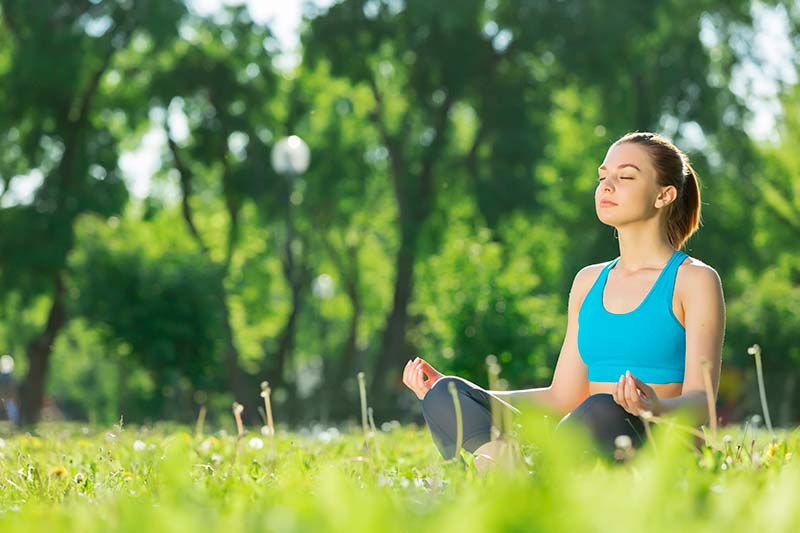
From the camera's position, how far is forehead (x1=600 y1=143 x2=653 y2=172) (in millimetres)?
4258

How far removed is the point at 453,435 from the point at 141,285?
17962 millimetres

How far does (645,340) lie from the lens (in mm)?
4055

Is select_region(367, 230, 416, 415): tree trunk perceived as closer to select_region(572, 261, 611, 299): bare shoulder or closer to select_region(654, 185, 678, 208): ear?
select_region(572, 261, 611, 299): bare shoulder

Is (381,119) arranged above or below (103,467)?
above

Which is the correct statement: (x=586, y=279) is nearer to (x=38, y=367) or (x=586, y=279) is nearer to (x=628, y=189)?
(x=628, y=189)

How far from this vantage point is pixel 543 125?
25156 millimetres

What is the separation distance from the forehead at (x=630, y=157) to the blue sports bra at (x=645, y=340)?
13.6 inches

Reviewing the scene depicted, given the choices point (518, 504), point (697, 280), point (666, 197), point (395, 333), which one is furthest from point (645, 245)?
point (395, 333)

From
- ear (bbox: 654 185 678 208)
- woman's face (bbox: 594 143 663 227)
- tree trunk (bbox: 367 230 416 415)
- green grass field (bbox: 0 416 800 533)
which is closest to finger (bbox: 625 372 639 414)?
green grass field (bbox: 0 416 800 533)

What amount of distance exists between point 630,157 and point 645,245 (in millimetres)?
326

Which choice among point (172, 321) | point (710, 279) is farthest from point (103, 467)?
point (172, 321)

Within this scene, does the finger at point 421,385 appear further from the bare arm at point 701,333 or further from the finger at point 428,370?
the bare arm at point 701,333

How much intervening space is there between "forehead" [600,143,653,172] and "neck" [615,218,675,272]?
0.73 feet

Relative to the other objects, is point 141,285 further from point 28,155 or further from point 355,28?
point 355,28
